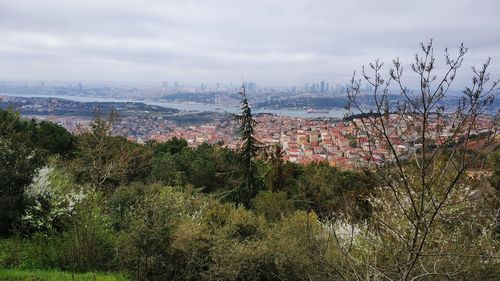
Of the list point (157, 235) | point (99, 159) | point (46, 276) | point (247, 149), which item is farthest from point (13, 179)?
point (247, 149)

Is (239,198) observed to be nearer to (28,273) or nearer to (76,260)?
(76,260)

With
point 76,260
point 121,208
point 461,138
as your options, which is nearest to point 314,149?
point 121,208

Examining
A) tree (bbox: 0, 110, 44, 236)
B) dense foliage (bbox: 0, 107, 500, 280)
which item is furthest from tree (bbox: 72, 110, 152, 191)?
tree (bbox: 0, 110, 44, 236)

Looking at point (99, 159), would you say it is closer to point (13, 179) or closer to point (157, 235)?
point (13, 179)

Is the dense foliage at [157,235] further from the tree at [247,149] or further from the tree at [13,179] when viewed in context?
the tree at [247,149]

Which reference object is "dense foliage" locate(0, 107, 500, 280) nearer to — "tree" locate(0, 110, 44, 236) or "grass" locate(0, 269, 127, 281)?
"tree" locate(0, 110, 44, 236)

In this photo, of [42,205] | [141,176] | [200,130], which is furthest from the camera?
[200,130]

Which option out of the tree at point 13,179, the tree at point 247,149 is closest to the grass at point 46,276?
the tree at point 13,179
